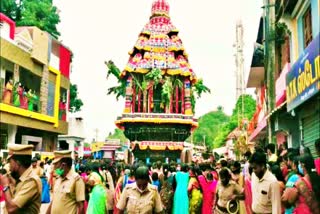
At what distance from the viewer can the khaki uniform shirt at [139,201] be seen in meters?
5.15

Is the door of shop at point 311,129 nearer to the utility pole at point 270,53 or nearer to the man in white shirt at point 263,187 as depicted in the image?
the utility pole at point 270,53

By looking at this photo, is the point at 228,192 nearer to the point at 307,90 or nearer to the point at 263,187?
the point at 263,187

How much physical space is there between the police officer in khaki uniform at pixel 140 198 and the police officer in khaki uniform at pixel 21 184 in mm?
1117

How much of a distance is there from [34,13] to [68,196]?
2917 centimetres

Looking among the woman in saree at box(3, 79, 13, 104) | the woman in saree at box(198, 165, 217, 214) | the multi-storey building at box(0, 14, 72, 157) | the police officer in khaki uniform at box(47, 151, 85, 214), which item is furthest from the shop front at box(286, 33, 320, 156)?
the multi-storey building at box(0, 14, 72, 157)

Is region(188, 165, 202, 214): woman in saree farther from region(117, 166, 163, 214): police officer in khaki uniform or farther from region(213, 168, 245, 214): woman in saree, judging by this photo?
region(117, 166, 163, 214): police officer in khaki uniform

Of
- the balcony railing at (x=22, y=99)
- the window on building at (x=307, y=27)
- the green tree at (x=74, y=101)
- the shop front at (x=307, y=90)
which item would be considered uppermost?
Result: the green tree at (x=74, y=101)

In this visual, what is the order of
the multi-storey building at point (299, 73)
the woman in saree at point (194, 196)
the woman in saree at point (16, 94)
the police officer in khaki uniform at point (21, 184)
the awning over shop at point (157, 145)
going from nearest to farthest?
the police officer in khaki uniform at point (21, 184)
the multi-storey building at point (299, 73)
the woman in saree at point (194, 196)
the woman in saree at point (16, 94)
the awning over shop at point (157, 145)

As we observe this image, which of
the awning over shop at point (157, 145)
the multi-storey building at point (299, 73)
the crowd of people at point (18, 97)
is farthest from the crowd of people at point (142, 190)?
the awning over shop at point (157, 145)

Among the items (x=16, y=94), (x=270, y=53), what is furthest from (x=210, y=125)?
(x=270, y=53)

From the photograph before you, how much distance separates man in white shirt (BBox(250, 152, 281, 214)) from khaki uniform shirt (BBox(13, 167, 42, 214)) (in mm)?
2629

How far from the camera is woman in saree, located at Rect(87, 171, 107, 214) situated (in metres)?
7.10

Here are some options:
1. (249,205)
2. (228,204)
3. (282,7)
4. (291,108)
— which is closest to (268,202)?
(249,205)

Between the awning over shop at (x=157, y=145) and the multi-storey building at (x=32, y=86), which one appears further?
the awning over shop at (x=157, y=145)
